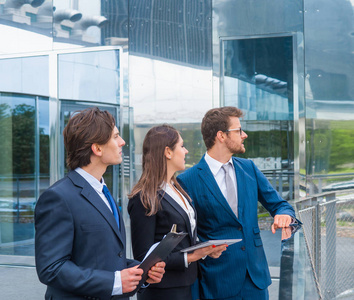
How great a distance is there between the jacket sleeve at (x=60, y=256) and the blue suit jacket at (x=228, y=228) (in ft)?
3.21

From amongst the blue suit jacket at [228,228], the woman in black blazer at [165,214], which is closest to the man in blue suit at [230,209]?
the blue suit jacket at [228,228]

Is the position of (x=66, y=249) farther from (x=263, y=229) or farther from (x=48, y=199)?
(x=263, y=229)

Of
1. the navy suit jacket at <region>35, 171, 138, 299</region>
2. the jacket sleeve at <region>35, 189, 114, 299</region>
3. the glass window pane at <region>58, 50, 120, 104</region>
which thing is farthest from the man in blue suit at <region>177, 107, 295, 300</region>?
the glass window pane at <region>58, 50, 120, 104</region>

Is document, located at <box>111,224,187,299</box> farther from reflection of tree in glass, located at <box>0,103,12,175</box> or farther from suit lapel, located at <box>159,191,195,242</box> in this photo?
reflection of tree in glass, located at <box>0,103,12,175</box>

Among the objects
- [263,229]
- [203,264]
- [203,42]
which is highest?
[203,42]

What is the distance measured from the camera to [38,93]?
7.08m

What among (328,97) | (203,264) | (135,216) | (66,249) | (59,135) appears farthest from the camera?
(59,135)

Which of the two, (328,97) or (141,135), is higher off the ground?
(328,97)

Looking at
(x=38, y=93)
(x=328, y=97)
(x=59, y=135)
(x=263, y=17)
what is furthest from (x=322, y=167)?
(x=38, y=93)

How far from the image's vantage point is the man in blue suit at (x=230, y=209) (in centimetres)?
268

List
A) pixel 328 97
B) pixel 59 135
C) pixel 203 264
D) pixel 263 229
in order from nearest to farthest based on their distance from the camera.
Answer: pixel 203 264
pixel 328 97
pixel 263 229
pixel 59 135

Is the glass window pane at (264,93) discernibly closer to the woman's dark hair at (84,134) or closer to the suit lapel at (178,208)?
the suit lapel at (178,208)

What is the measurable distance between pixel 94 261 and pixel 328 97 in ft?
15.4

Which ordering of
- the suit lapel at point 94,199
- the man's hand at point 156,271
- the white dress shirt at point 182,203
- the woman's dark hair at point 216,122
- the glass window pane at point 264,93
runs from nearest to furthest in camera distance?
the suit lapel at point 94,199
the man's hand at point 156,271
the white dress shirt at point 182,203
the woman's dark hair at point 216,122
the glass window pane at point 264,93
